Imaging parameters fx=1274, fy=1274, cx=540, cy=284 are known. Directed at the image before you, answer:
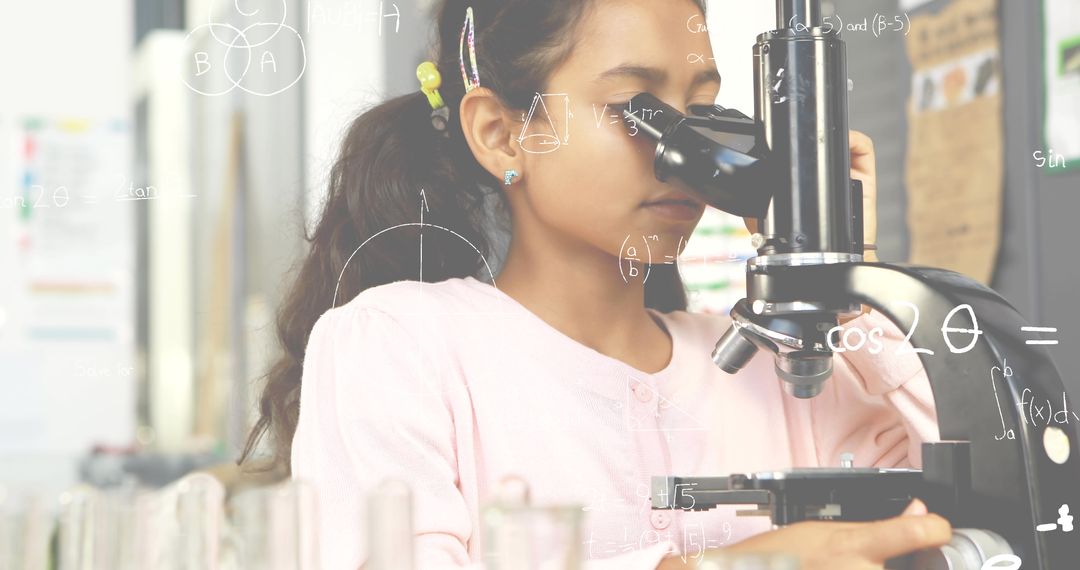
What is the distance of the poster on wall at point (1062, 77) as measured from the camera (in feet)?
3.23

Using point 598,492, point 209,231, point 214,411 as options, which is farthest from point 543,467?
point 214,411

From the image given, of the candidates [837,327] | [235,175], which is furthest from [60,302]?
[837,327]

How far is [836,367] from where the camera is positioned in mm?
848

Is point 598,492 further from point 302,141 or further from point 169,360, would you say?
point 169,360

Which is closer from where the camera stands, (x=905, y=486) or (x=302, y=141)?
(x=905, y=486)

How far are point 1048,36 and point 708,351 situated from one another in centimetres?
40

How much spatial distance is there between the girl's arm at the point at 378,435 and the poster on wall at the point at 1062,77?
20.3 inches

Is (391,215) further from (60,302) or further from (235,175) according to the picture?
(60,302)

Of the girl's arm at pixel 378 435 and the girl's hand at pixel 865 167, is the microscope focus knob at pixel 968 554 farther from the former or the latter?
the girl's hand at pixel 865 167

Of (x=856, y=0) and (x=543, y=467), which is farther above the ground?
(x=856, y=0)

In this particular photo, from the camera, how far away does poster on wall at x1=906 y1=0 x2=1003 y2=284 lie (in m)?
1.05

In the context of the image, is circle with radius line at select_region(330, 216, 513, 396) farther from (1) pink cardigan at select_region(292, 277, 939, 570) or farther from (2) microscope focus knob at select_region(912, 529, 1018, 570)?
(2) microscope focus knob at select_region(912, 529, 1018, 570)

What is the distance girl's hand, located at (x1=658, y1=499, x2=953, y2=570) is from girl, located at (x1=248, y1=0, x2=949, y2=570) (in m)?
0.10

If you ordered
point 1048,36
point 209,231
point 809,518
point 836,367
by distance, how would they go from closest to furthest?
point 809,518, point 836,367, point 1048,36, point 209,231
